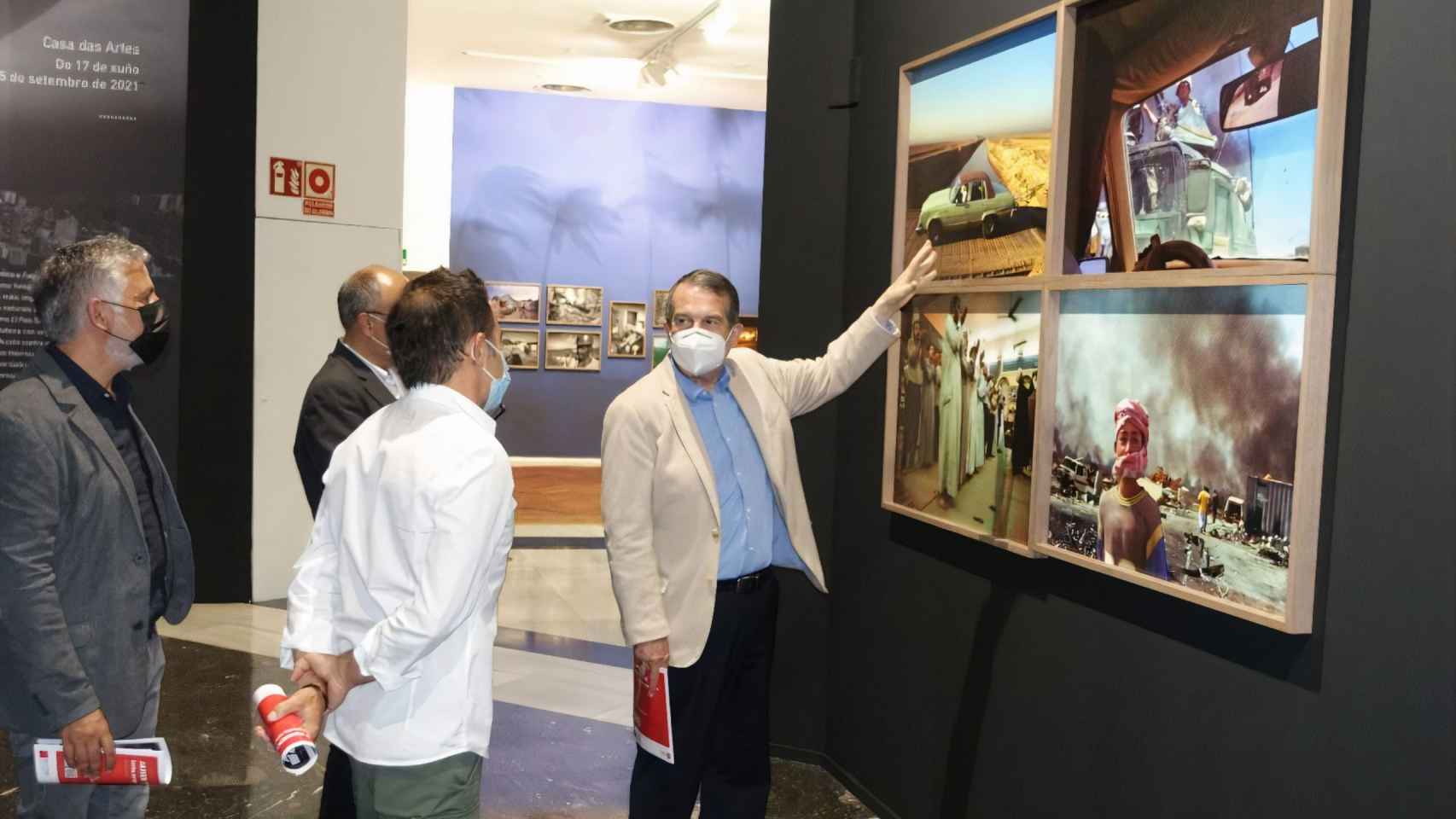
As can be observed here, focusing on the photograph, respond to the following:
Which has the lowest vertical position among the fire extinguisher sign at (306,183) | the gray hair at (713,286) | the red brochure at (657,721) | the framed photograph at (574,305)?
the red brochure at (657,721)

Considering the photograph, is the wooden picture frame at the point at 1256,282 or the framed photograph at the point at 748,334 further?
the framed photograph at the point at 748,334

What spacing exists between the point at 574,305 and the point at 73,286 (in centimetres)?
1202

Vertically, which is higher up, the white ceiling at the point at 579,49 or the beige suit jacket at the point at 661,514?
the white ceiling at the point at 579,49

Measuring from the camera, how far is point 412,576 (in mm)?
2148

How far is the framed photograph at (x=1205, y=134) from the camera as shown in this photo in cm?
236

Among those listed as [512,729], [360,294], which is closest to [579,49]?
[512,729]

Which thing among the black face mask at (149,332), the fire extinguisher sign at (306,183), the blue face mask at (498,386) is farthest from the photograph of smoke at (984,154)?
the fire extinguisher sign at (306,183)

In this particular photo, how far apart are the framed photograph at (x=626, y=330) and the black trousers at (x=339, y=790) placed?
466 inches

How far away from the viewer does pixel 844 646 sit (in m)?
4.48

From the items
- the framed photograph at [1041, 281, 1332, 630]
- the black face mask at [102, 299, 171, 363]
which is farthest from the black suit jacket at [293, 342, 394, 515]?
the framed photograph at [1041, 281, 1332, 630]

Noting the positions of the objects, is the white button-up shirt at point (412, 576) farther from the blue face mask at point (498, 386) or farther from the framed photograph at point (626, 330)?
the framed photograph at point (626, 330)

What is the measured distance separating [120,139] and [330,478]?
19.0ft

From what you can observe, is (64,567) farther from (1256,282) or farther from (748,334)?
(748,334)

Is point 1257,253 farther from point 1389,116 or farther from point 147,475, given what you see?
point 147,475
